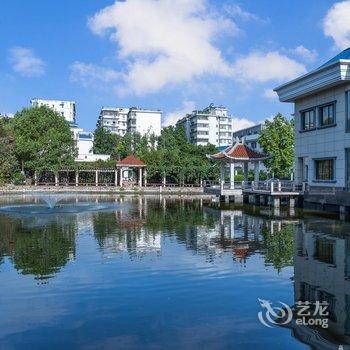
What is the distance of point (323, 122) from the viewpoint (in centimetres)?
2678

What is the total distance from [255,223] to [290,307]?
1290cm

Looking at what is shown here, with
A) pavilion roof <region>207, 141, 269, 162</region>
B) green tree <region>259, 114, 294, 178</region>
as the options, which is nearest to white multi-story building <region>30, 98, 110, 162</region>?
green tree <region>259, 114, 294, 178</region>

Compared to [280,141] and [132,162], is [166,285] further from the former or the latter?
[132,162]

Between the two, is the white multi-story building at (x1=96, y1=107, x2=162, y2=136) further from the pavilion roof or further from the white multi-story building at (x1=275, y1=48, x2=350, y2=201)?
the white multi-story building at (x1=275, y1=48, x2=350, y2=201)

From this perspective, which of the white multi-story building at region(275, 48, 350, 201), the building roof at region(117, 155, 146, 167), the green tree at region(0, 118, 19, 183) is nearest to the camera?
the white multi-story building at region(275, 48, 350, 201)

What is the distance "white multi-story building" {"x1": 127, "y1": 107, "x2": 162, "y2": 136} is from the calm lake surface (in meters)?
74.3

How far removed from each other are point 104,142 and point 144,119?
58.0ft

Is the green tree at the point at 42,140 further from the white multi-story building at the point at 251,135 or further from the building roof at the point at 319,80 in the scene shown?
the white multi-story building at the point at 251,135

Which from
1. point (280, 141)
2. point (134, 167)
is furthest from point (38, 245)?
point (134, 167)

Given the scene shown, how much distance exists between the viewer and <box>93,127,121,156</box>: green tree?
75438 millimetres

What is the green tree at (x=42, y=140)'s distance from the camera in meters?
51.0

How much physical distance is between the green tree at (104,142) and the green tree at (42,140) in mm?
19686

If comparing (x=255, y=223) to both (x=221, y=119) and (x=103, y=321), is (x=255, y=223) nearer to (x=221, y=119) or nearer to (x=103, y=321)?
(x=103, y=321)

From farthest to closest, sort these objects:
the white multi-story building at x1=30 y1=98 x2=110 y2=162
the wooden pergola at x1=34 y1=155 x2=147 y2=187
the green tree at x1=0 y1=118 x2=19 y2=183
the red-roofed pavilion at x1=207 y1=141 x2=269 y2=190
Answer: the white multi-story building at x1=30 y1=98 x2=110 y2=162, the wooden pergola at x1=34 y1=155 x2=147 y2=187, the green tree at x1=0 y1=118 x2=19 y2=183, the red-roofed pavilion at x1=207 y1=141 x2=269 y2=190
